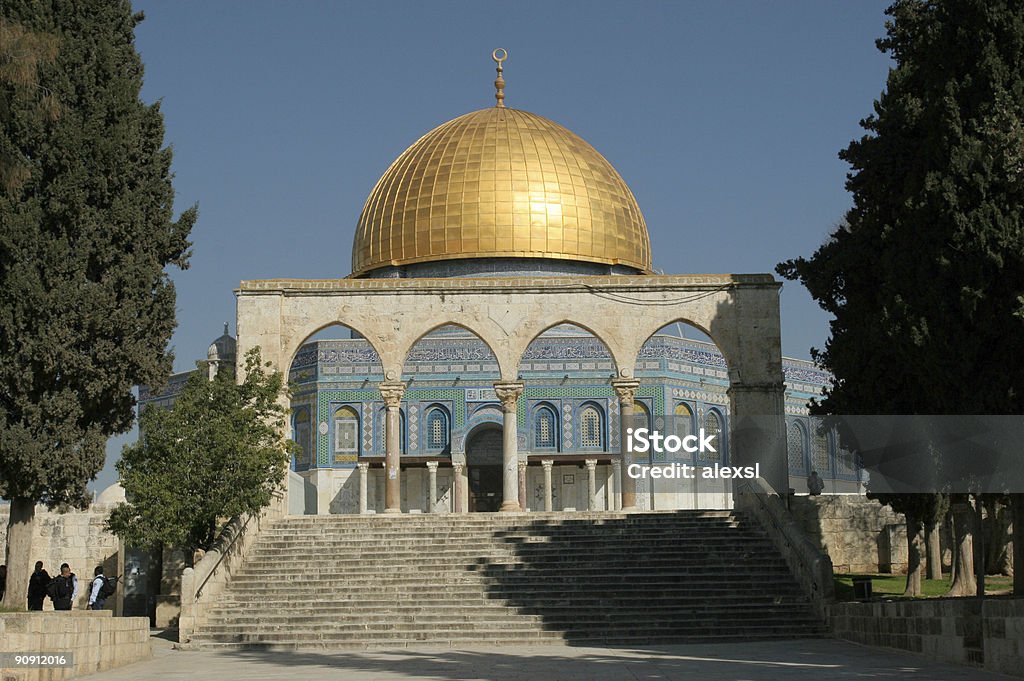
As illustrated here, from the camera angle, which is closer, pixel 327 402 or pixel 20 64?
pixel 20 64

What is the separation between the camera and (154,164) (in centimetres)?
1603

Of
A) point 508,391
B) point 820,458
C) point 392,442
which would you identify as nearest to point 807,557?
point 508,391

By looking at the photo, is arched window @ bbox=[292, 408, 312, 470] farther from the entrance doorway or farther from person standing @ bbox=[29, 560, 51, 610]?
person standing @ bbox=[29, 560, 51, 610]

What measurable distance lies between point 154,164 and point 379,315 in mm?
7055

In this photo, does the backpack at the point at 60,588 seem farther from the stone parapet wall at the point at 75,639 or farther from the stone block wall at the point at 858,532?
the stone block wall at the point at 858,532

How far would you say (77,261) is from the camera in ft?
48.5

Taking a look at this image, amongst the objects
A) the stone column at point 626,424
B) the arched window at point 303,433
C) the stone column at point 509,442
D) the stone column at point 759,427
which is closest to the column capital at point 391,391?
the stone column at point 509,442

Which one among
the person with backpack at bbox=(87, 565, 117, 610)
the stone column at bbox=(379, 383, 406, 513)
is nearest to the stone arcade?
the stone column at bbox=(379, 383, 406, 513)

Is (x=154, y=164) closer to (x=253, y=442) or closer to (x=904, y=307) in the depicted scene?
(x=253, y=442)

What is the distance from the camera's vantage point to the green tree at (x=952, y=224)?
13383 mm

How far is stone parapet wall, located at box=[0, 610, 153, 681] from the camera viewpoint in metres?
11.1

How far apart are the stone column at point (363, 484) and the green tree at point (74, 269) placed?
55.9ft

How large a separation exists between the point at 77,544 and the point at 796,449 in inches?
784

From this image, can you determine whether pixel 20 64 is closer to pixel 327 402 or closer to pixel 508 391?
pixel 508 391
